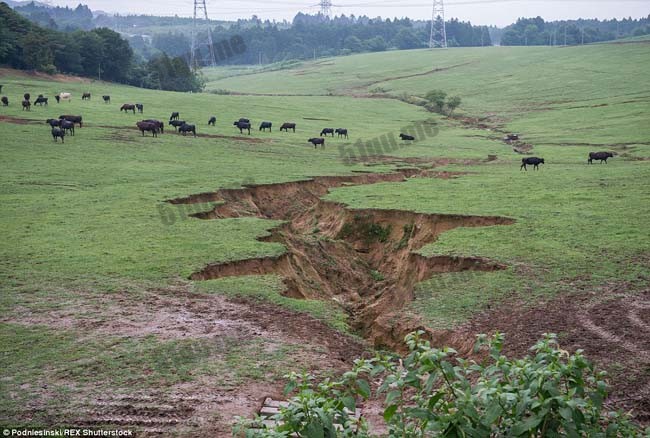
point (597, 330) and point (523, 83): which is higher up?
point (523, 83)

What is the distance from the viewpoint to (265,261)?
17.0m

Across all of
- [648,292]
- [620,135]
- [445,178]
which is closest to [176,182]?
[445,178]

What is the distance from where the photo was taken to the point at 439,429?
528 cm

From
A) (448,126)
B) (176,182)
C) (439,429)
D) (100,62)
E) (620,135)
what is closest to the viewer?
(439,429)

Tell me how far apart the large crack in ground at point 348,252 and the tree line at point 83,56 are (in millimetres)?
51521

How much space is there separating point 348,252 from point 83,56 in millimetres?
68730

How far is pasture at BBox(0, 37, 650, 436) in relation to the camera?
10078 mm

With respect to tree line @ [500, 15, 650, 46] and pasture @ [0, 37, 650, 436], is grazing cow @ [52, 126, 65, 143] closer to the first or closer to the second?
pasture @ [0, 37, 650, 436]

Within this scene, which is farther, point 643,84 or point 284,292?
point 643,84

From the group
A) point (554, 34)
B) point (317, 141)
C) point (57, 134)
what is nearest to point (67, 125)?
point (57, 134)

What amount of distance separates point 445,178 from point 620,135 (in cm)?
1932

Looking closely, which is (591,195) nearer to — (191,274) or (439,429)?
(191,274)

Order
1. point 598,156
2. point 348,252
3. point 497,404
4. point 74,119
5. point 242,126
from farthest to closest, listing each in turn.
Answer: point 242,126, point 74,119, point 598,156, point 348,252, point 497,404

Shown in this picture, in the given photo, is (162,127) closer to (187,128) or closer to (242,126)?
(187,128)
